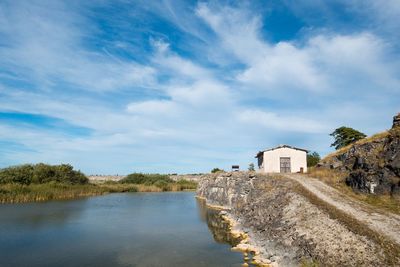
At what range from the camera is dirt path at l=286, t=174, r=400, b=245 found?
674 inches

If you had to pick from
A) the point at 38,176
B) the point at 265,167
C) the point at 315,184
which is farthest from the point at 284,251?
the point at 38,176

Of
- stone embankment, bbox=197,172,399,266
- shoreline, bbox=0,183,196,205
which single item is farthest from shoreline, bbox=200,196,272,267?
shoreline, bbox=0,183,196,205

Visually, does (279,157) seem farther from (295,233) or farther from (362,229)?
(362,229)

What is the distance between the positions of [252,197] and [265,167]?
10.8 m

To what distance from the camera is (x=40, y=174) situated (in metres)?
65.7

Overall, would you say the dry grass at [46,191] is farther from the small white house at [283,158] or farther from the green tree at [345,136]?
the green tree at [345,136]

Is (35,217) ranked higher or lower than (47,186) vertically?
lower

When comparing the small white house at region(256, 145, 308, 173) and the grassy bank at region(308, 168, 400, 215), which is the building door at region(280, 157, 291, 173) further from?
the grassy bank at region(308, 168, 400, 215)

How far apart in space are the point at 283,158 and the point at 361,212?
26.4m

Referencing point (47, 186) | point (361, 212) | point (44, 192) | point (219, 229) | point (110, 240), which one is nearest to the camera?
point (361, 212)

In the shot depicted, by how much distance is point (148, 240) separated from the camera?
24.5m

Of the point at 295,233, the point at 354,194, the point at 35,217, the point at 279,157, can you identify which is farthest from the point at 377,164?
the point at 35,217

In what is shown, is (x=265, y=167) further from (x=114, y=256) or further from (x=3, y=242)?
(x=3, y=242)

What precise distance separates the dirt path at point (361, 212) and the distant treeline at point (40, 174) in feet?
189
